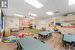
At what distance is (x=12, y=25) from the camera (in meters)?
11.1

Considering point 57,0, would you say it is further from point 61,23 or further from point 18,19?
point 18,19

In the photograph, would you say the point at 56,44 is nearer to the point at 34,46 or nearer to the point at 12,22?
the point at 34,46

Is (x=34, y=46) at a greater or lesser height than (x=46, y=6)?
lesser

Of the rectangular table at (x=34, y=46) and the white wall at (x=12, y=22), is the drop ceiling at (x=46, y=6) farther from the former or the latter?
the white wall at (x=12, y=22)

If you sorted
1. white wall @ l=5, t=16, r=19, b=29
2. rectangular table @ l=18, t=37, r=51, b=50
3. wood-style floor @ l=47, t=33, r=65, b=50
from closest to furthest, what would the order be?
1. rectangular table @ l=18, t=37, r=51, b=50
2. wood-style floor @ l=47, t=33, r=65, b=50
3. white wall @ l=5, t=16, r=19, b=29

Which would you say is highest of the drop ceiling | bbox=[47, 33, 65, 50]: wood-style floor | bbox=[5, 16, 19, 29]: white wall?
the drop ceiling

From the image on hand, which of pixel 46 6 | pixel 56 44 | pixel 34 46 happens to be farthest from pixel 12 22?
pixel 34 46

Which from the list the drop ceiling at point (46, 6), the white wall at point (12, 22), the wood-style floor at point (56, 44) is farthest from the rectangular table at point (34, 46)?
the white wall at point (12, 22)

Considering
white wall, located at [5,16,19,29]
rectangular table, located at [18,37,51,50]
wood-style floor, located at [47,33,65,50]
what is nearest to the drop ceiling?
rectangular table, located at [18,37,51,50]

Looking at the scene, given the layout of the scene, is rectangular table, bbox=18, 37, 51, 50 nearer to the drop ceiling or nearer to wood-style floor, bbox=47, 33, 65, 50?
wood-style floor, bbox=47, 33, 65, 50

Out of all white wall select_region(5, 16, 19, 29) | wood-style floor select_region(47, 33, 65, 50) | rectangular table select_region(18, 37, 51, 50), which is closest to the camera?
rectangular table select_region(18, 37, 51, 50)

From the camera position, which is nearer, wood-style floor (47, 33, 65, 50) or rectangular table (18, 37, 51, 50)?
rectangular table (18, 37, 51, 50)

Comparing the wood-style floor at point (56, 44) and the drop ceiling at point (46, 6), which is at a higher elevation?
the drop ceiling at point (46, 6)

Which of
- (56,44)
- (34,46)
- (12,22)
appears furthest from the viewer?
(12,22)
